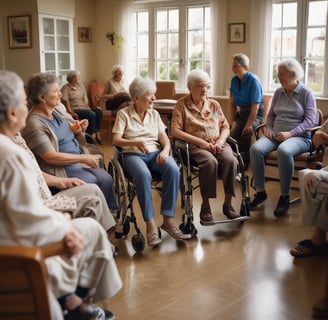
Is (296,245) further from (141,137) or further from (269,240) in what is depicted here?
(141,137)

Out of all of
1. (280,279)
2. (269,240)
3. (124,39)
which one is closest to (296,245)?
(269,240)

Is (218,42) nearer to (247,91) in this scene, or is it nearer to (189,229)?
(247,91)

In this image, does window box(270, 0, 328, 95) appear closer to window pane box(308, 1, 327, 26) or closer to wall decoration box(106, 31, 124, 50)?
window pane box(308, 1, 327, 26)

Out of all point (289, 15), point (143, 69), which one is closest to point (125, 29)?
point (143, 69)

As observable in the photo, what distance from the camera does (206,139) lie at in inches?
142

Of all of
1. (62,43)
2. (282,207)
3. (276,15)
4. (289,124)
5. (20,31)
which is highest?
(276,15)

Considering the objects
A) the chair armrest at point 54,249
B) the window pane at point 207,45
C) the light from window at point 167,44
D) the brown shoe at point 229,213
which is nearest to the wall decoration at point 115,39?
the light from window at point 167,44

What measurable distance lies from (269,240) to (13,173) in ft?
7.35

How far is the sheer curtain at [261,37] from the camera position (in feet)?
21.4

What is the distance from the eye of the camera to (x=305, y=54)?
21.1 ft

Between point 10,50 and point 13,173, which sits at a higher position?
point 10,50

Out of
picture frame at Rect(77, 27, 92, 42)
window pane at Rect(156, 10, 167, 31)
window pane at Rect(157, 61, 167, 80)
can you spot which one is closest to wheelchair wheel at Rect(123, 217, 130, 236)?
window pane at Rect(157, 61, 167, 80)

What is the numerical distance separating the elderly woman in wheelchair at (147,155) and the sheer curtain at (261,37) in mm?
3689

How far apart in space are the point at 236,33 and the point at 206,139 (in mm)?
3855
